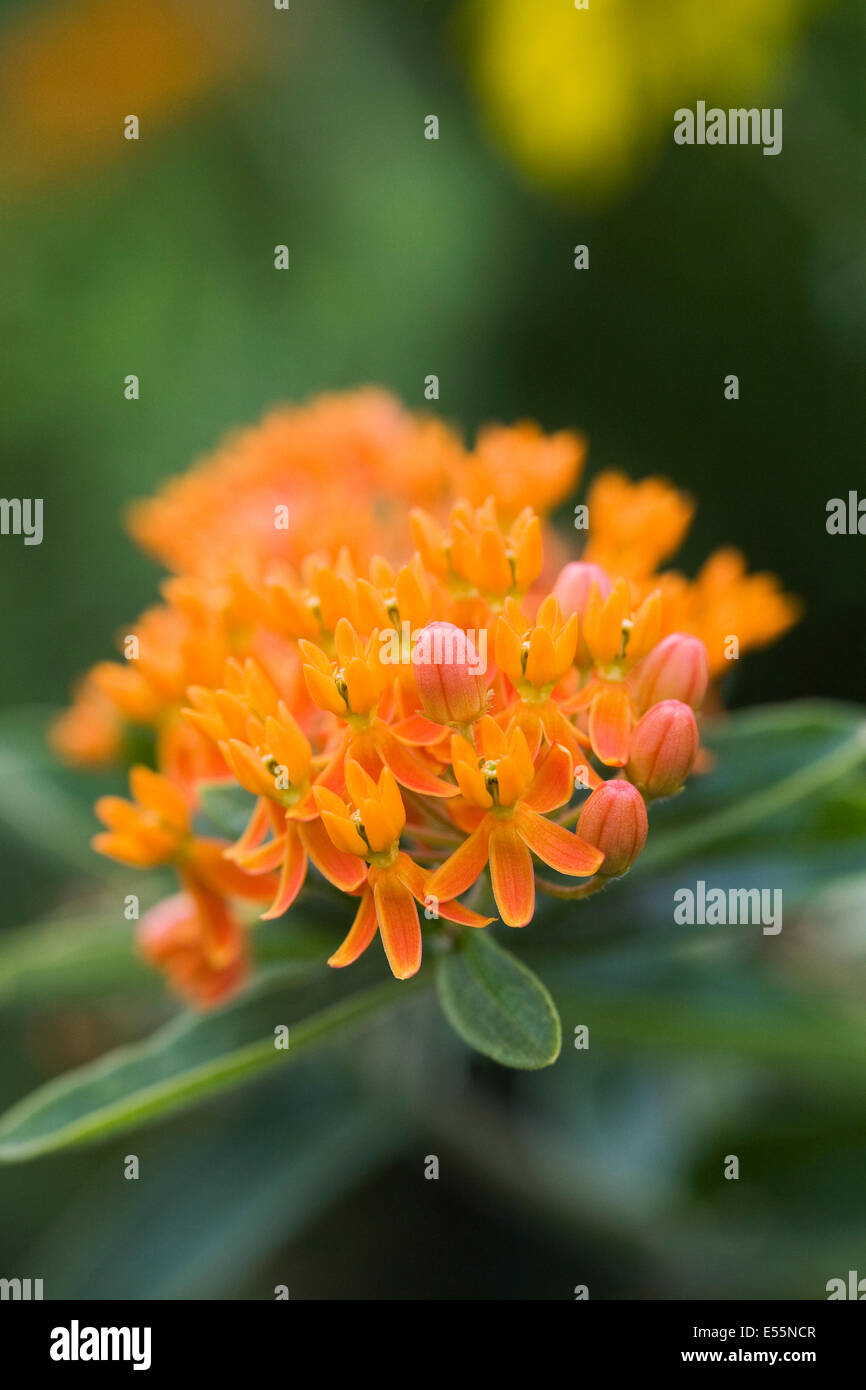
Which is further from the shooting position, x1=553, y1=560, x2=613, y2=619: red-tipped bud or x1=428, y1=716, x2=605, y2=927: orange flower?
x1=553, y1=560, x2=613, y2=619: red-tipped bud

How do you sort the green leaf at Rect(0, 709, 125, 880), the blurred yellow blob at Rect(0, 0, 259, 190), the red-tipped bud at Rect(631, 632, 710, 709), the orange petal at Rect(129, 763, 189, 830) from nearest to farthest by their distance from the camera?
the red-tipped bud at Rect(631, 632, 710, 709), the orange petal at Rect(129, 763, 189, 830), the green leaf at Rect(0, 709, 125, 880), the blurred yellow blob at Rect(0, 0, 259, 190)

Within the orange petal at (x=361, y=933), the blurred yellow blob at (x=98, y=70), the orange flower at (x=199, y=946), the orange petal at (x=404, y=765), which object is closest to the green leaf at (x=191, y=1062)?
the orange flower at (x=199, y=946)

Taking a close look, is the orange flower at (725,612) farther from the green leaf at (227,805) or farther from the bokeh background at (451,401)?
the green leaf at (227,805)

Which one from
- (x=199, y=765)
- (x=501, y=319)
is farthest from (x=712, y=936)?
(x=501, y=319)

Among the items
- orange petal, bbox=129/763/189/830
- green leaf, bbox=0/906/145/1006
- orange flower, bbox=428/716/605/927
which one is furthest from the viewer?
green leaf, bbox=0/906/145/1006

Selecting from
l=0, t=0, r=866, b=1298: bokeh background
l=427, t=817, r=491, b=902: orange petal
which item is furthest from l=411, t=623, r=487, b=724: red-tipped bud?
l=0, t=0, r=866, b=1298: bokeh background

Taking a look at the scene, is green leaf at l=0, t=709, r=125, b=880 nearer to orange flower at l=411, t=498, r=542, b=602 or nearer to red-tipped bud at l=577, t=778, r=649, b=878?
orange flower at l=411, t=498, r=542, b=602
